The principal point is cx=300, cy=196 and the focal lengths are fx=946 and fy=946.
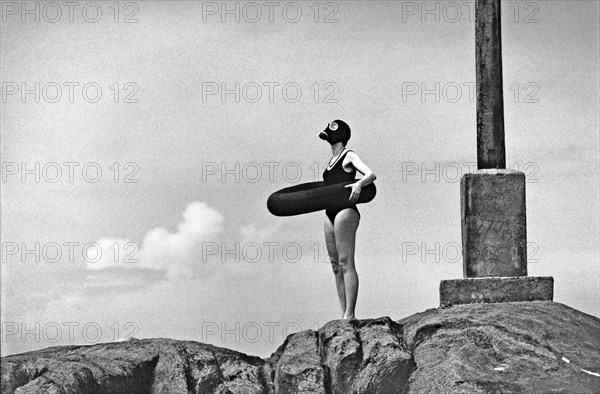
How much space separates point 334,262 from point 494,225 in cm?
219

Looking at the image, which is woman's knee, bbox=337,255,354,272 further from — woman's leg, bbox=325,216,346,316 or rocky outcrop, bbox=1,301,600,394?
rocky outcrop, bbox=1,301,600,394

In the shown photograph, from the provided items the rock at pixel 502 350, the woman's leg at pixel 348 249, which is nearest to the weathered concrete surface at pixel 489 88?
the woman's leg at pixel 348 249

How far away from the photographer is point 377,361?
11.3m

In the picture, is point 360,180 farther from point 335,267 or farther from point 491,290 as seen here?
point 491,290

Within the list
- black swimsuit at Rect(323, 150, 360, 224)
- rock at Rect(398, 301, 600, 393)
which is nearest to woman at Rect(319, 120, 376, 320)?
black swimsuit at Rect(323, 150, 360, 224)

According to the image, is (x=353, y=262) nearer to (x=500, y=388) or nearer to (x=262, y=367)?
(x=262, y=367)

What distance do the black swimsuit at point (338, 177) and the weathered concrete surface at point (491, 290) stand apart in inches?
64.6

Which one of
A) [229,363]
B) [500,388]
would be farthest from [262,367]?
[500,388]

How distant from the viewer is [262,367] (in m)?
12.2

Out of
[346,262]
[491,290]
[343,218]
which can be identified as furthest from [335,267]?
[491,290]

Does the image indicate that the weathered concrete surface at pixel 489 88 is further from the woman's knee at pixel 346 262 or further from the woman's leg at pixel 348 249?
the woman's knee at pixel 346 262

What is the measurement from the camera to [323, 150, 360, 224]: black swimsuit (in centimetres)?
1239

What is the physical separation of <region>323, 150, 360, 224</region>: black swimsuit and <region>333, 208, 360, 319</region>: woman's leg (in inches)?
2.6

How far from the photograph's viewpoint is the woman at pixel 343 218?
12.3 meters
